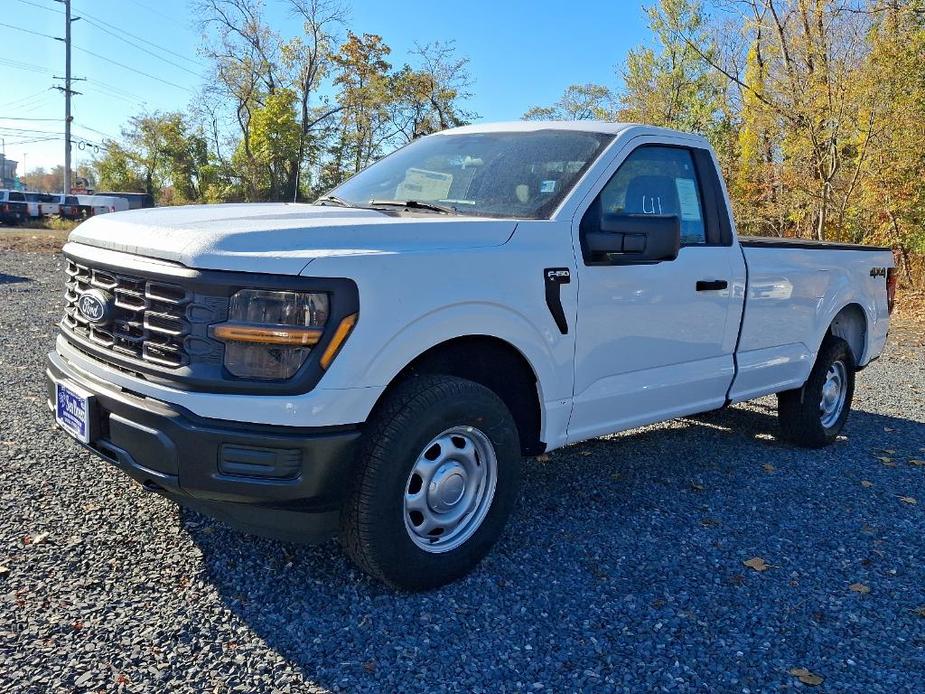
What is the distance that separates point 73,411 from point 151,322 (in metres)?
0.60

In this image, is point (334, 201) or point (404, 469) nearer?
point (404, 469)

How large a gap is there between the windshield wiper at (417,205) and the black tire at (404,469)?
1.02 metres

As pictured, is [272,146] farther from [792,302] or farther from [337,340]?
[337,340]

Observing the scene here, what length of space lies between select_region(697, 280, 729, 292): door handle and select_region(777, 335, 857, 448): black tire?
1.54m

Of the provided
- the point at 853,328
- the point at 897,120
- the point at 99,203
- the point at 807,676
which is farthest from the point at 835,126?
the point at 99,203

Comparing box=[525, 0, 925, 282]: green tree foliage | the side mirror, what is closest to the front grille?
the side mirror

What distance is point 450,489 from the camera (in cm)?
306

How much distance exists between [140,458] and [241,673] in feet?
2.63

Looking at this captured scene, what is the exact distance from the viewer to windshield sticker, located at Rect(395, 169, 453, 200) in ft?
12.8

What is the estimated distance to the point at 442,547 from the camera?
3.07 m

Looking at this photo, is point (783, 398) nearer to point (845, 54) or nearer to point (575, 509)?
point (575, 509)

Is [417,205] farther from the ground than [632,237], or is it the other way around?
[417,205]

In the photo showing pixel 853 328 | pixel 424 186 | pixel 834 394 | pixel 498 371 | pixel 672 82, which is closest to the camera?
pixel 498 371

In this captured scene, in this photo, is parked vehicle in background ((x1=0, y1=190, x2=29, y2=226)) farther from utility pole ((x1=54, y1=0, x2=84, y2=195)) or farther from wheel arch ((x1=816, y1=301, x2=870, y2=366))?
wheel arch ((x1=816, y1=301, x2=870, y2=366))
